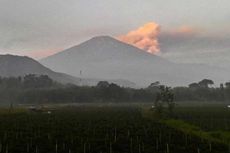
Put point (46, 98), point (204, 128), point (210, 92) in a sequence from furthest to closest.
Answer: point (210, 92), point (46, 98), point (204, 128)

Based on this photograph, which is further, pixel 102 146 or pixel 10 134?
pixel 10 134

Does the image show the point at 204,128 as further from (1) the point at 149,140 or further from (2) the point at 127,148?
(2) the point at 127,148

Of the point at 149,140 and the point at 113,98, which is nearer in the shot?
the point at 149,140

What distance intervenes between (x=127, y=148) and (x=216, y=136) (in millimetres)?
10651

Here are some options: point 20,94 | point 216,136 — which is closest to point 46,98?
point 20,94

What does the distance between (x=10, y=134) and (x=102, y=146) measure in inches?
384

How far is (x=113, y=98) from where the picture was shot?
436 ft

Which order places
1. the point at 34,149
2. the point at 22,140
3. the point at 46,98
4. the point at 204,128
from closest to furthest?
the point at 34,149 < the point at 22,140 < the point at 204,128 < the point at 46,98

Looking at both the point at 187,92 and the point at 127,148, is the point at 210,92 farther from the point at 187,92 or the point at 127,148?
the point at 127,148

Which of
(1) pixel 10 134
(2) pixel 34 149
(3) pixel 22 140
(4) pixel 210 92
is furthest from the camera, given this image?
(4) pixel 210 92

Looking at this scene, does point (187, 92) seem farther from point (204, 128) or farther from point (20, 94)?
point (204, 128)

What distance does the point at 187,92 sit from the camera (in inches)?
5620

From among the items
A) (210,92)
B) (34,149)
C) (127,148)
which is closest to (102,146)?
(127,148)

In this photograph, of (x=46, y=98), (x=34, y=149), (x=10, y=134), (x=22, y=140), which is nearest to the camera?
(x=34, y=149)
